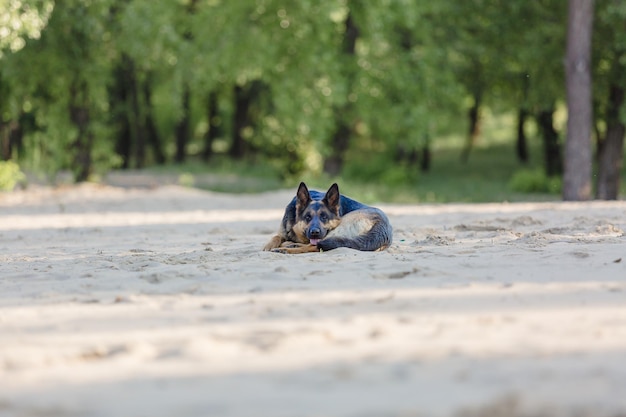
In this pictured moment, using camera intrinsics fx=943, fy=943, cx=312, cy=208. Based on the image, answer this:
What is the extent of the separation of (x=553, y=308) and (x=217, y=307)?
7.06 ft

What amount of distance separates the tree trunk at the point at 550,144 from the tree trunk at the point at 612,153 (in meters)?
7.05

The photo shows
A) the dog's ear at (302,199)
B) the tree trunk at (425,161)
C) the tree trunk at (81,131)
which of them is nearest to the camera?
the dog's ear at (302,199)

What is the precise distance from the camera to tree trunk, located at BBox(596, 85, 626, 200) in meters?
22.7

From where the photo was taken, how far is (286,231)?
9.35 metres

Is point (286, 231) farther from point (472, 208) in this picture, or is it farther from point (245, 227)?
point (472, 208)

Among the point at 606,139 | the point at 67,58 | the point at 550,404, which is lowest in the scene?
the point at 550,404

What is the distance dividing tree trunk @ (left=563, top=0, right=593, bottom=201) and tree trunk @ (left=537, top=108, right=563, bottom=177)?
9.89m

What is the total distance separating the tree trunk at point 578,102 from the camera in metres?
19.8

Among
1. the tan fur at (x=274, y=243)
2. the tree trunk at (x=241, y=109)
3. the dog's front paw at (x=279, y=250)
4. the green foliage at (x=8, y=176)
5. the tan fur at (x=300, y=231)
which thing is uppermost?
the tree trunk at (x=241, y=109)

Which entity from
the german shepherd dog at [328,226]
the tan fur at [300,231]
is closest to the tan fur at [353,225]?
the german shepherd dog at [328,226]

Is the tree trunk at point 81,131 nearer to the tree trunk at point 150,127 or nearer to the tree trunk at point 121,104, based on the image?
the tree trunk at point 121,104

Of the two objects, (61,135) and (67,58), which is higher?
(67,58)

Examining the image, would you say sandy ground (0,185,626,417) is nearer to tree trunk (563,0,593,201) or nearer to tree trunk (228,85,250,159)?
tree trunk (563,0,593,201)

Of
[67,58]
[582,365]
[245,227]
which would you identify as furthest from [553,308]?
[67,58]
